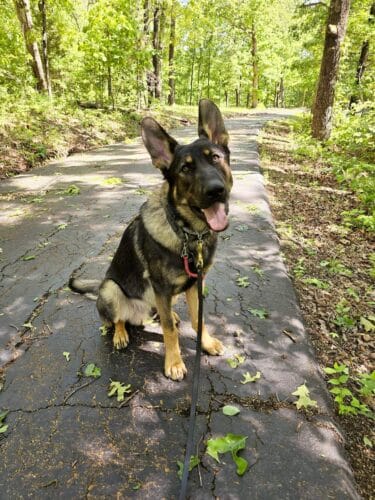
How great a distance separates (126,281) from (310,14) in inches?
642

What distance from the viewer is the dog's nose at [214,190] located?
2.19 meters

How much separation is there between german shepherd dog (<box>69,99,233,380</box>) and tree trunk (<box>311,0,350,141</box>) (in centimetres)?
958

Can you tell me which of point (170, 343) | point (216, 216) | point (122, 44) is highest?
point (122, 44)

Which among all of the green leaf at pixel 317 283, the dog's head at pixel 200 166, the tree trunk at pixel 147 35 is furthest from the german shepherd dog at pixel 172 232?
the tree trunk at pixel 147 35

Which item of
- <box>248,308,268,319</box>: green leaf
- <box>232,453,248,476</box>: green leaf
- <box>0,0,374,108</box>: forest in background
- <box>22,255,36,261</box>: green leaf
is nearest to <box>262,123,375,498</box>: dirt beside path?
<box>248,308,268,319</box>: green leaf

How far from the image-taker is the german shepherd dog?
7.64ft

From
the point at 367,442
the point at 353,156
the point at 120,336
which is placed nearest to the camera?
the point at 367,442

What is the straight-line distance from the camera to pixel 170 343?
2.71 m

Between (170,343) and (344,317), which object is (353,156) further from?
(170,343)

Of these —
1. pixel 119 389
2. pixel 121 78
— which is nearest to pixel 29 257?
pixel 119 389

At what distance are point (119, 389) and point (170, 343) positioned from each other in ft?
1.81

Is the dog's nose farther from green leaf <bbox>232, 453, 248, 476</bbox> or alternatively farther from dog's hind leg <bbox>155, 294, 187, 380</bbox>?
green leaf <bbox>232, 453, 248, 476</bbox>

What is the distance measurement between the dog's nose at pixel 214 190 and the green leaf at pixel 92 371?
1817 mm

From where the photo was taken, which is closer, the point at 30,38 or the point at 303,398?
the point at 303,398
